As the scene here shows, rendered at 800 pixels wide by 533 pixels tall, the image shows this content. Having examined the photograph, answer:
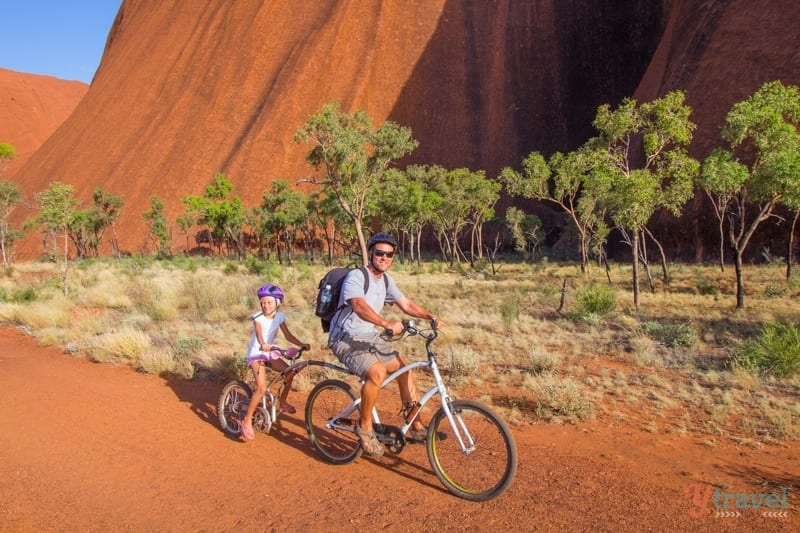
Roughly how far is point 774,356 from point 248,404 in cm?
736

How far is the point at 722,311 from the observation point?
45.2 feet

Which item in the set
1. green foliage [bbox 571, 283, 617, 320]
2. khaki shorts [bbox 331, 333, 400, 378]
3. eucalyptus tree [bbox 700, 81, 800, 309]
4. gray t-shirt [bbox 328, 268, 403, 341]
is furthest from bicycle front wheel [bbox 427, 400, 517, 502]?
eucalyptus tree [bbox 700, 81, 800, 309]

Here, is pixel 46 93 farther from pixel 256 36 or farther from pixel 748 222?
pixel 748 222

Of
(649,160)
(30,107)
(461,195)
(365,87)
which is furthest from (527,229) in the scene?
(30,107)

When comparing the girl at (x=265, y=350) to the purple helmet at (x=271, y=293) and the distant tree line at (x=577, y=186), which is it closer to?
the purple helmet at (x=271, y=293)

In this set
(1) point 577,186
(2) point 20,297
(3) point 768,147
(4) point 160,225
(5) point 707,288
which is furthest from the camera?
(4) point 160,225

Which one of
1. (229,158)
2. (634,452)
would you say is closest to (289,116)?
(229,158)

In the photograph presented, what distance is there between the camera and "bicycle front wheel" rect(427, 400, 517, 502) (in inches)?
139

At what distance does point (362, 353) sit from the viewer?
3.90m

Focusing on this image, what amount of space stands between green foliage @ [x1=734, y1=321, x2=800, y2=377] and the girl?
644 centimetres

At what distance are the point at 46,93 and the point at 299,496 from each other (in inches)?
6203
